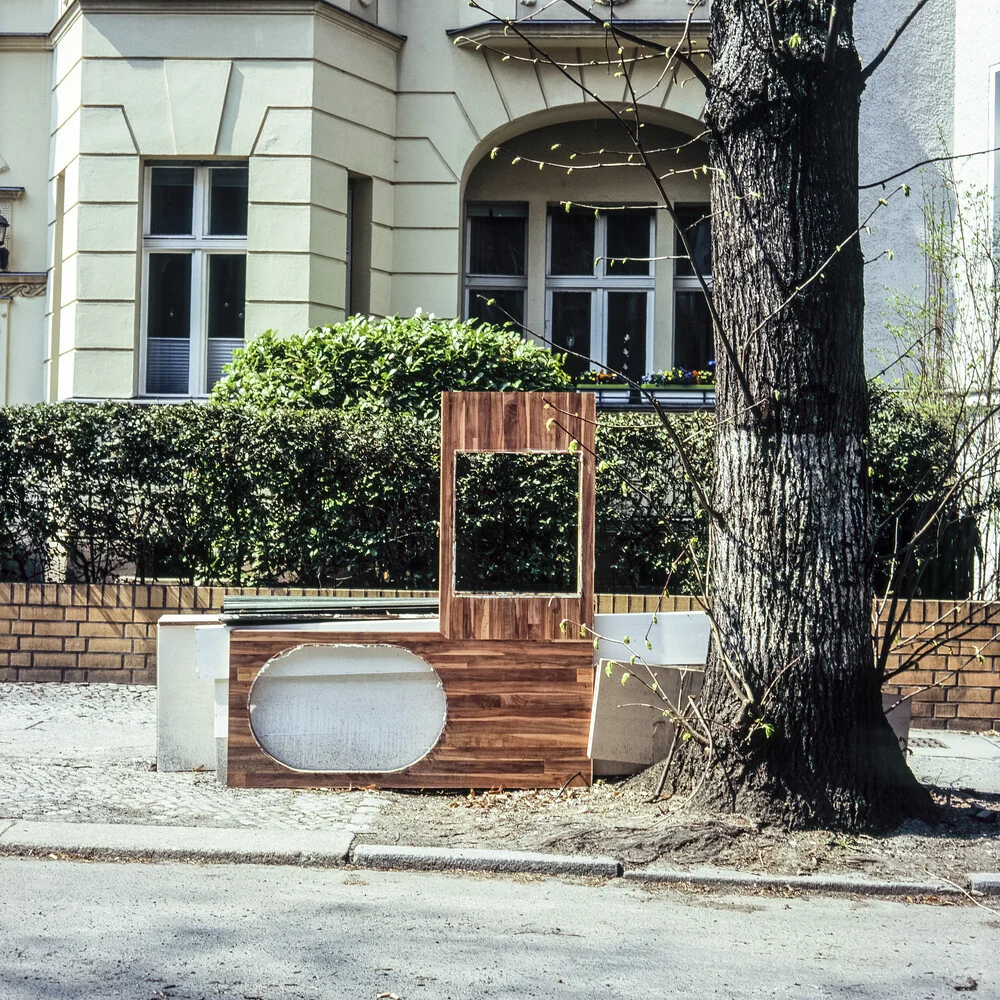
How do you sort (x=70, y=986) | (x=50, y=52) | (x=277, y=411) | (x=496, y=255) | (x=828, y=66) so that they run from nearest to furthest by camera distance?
(x=70, y=986) < (x=828, y=66) < (x=277, y=411) < (x=50, y=52) < (x=496, y=255)

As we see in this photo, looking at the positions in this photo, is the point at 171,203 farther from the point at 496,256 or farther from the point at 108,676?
the point at 108,676

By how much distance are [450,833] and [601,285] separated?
10846 millimetres

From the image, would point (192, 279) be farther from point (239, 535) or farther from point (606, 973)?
point (606, 973)

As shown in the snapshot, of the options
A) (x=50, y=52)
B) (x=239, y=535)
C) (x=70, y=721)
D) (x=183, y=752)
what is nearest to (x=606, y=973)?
(x=183, y=752)

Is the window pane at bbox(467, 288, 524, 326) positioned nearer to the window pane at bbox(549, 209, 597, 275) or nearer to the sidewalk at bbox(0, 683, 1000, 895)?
the window pane at bbox(549, 209, 597, 275)

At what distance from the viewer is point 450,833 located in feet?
18.3

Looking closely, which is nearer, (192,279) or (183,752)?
(183,752)

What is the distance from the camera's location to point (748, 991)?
3883 millimetres

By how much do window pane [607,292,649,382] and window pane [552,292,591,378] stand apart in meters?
0.30

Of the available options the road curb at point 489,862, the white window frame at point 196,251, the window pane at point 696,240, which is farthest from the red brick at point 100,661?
the window pane at point 696,240

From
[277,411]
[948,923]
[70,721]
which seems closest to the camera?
[948,923]

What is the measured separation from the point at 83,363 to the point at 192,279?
145 centimetres

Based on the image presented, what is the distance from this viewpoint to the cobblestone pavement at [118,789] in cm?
571

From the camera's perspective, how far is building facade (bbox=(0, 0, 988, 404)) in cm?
1273
